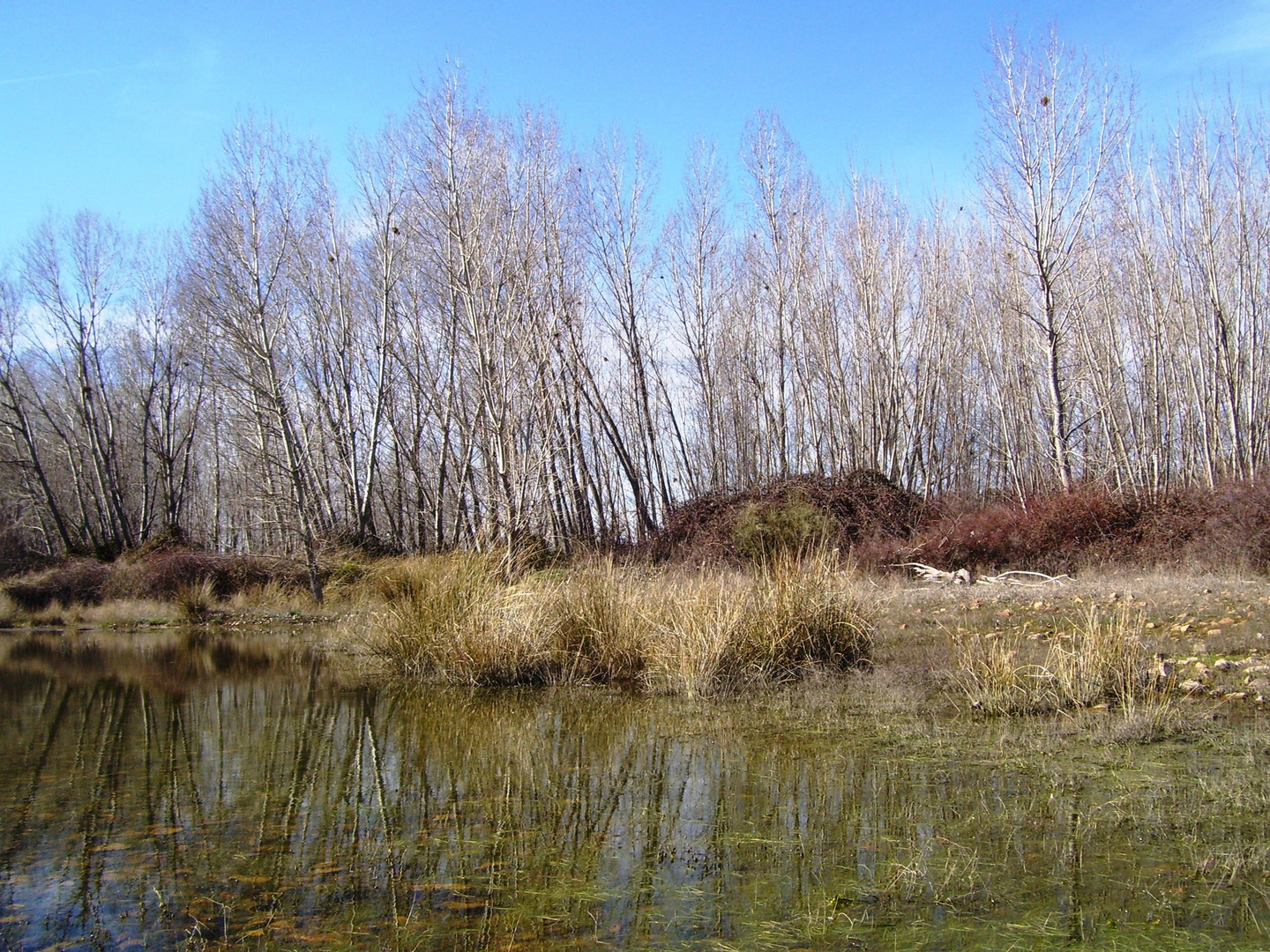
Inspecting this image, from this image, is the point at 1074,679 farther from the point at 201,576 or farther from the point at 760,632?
the point at 201,576

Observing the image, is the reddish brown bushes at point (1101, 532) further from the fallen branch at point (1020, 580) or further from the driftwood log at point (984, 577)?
the fallen branch at point (1020, 580)

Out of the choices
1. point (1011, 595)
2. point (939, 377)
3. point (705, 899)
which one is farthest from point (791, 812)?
point (939, 377)

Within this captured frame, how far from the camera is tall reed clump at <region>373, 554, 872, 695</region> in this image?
301 inches

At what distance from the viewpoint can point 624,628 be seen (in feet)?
27.2

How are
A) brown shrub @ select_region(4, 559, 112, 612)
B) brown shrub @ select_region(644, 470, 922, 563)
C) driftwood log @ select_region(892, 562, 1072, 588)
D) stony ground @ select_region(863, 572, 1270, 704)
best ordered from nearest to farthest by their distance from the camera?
stony ground @ select_region(863, 572, 1270, 704)
driftwood log @ select_region(892, 562, 1072, 588)
brown shrub @ select_region(644, 470, 922, 563)
brown shrub @ select_region(4, 559, 112, 612)

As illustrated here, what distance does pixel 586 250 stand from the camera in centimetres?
2086

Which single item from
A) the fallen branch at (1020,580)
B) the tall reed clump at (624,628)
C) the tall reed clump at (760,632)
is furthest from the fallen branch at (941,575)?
the tall reed clump at (760,632)

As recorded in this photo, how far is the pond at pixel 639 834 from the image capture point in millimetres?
3100

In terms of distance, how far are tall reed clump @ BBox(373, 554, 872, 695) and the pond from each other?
85 centimetres

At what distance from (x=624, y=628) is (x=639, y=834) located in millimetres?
4205

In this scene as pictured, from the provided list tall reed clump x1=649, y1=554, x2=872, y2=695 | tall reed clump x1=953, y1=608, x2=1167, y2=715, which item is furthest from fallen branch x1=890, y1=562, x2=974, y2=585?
tall reed clump x1=953, y1=608, x2=1167, y2=715

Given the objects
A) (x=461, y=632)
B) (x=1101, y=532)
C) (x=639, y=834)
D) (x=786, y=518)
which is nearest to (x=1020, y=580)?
(x=1101, y=532)

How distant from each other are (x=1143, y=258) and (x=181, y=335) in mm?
27182

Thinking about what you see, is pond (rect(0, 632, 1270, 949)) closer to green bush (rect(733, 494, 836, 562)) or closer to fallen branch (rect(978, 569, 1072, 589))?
fallen branch (rect(978, 569, 1072, 589))
